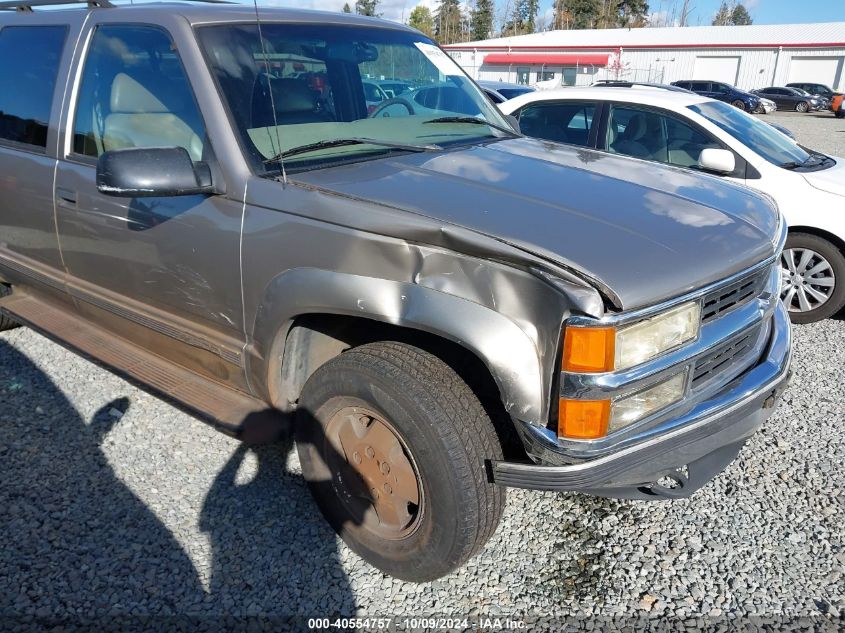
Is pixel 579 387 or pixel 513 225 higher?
pixel 513 225

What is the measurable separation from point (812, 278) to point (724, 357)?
11.2ft

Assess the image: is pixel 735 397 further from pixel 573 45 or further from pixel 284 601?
pixel 573 45

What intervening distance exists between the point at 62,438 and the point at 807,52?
Result: 50.6 metres

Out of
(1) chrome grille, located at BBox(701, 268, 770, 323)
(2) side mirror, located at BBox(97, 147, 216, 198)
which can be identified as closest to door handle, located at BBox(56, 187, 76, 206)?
(2) side mirror, located at BBox(97, 147, 216, 198)

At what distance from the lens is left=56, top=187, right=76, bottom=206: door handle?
3141mm

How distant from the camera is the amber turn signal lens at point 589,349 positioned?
Result: 1853mm

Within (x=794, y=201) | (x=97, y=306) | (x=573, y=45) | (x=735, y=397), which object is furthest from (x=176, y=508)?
(x=573, y=45)

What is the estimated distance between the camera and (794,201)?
16.5 ft

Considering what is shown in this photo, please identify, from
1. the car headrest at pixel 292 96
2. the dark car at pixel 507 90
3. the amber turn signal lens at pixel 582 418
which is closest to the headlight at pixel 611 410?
the amber turn signal lens at pixel 582 418

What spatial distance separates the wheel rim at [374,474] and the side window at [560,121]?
4.33 m

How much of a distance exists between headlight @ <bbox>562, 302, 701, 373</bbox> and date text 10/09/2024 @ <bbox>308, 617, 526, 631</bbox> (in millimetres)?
1049

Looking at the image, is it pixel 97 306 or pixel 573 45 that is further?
pixel 573 45

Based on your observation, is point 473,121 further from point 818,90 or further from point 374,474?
point 818,90

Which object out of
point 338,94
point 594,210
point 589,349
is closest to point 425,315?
point 589,349
